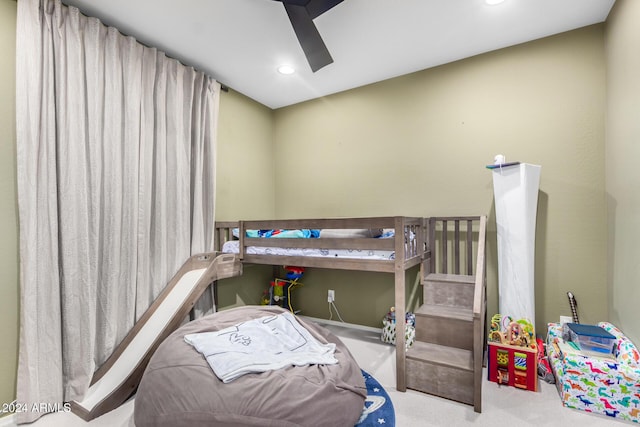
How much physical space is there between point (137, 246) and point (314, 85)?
226cm

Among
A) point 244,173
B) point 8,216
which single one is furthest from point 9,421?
point 244,173

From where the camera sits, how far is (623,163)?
6.51 feet

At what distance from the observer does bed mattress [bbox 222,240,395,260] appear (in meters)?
2.24

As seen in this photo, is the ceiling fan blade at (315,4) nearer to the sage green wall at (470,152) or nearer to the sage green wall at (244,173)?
the sage green wall at (470,152)

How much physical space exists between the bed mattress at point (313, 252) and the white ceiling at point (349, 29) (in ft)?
5.41

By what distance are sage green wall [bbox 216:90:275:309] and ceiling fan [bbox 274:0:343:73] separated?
52.8 inches

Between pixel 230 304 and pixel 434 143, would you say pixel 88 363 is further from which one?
pixel 434 143

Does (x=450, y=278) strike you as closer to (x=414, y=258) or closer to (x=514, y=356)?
(x=414, y=258)

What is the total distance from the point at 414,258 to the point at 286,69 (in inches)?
80.6

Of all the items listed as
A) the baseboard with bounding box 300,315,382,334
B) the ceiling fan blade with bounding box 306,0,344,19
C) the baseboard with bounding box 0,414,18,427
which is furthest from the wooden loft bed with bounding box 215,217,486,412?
the baseboard with bounding box 0,414,18,427

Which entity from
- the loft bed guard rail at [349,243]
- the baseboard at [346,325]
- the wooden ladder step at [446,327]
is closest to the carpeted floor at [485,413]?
the wooden ladder step at [446,327]

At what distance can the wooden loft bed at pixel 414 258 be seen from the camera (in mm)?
2010

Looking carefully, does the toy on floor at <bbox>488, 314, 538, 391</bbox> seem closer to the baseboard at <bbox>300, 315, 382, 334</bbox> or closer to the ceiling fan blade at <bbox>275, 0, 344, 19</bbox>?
the baseboard at <bbox>300, 315, 382, 334</bbox>

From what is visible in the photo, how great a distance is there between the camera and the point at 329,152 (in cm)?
350
